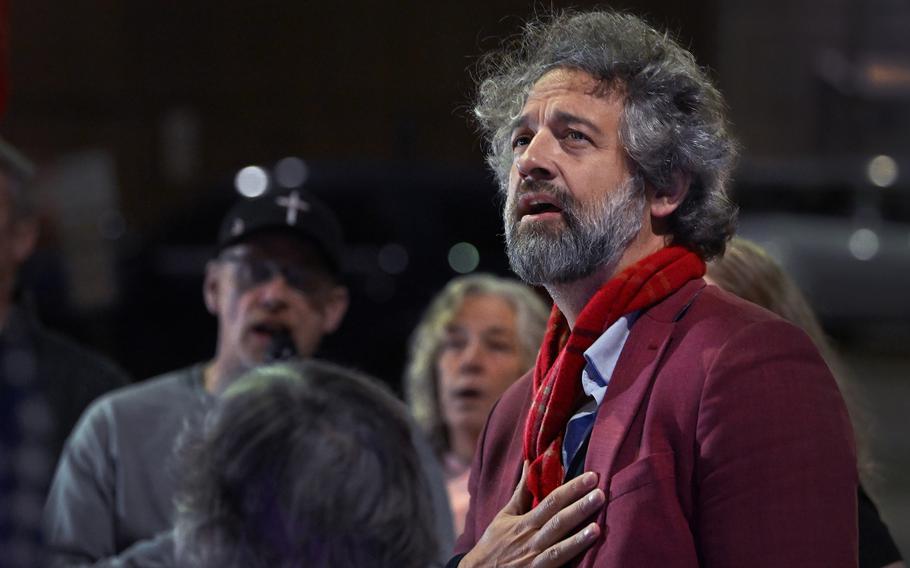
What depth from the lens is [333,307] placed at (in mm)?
3514

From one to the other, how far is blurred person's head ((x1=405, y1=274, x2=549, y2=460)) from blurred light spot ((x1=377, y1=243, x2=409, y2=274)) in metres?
4.44

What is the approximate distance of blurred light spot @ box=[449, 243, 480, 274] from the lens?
27.9 ft

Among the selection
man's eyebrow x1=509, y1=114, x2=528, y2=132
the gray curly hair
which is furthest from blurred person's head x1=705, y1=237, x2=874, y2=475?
man's eyebrow x1=509, y1=114, x2=528, y2=132

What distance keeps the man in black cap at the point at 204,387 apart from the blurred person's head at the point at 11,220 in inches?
18.2

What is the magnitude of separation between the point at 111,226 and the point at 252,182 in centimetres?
122

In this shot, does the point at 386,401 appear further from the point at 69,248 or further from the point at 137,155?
the point at 137,155

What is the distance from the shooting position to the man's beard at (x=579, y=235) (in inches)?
80.1

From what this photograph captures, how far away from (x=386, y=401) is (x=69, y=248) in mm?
6964

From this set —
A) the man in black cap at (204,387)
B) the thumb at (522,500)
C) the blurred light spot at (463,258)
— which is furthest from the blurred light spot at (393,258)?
the thumb at (522,500)

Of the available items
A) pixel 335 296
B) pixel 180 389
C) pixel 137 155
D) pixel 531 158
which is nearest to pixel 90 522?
pixel 180 389

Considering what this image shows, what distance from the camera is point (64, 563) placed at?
2916 millimetres

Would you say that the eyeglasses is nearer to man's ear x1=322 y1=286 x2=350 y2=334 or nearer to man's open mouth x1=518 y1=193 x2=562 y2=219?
man's ear x1=322 y1=286 x2=350 y2=334

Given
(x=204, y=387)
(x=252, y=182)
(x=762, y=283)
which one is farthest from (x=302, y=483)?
(x=252, y=182)

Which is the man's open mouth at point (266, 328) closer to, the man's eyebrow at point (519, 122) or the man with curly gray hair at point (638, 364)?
the man with curly gray hair at point (638, 364)
